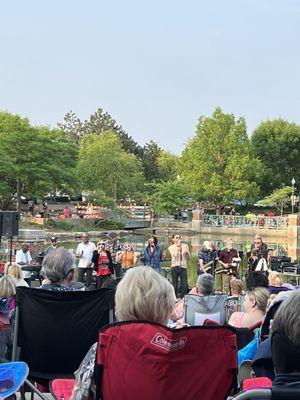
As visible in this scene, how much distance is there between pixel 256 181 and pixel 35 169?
22115 mm

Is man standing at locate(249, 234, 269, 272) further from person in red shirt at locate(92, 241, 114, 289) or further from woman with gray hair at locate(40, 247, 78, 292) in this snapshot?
woman with gray hair at locate(40, 247, 78, 292)

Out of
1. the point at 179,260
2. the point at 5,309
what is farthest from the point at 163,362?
the point at 179,260

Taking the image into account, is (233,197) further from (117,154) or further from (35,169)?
(35,169)

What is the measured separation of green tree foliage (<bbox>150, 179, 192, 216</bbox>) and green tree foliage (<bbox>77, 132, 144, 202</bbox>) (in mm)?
3604

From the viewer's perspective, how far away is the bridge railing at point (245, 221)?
4434cm

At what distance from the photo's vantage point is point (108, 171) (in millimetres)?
55219

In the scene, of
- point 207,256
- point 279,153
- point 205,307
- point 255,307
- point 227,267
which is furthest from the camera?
point 279,153

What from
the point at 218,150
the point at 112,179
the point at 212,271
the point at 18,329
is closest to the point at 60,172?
the point at 112,179

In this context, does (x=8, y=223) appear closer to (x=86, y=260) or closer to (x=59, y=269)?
(x=86, y=260)

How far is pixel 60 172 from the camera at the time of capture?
140ft

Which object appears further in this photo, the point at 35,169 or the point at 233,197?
the point at 233,197

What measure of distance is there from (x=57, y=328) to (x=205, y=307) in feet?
9.05

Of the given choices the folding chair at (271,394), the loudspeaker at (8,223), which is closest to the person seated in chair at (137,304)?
the folding chair at (271,394)

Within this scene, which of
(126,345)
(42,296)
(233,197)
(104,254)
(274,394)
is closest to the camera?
(274,394)
